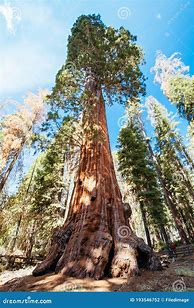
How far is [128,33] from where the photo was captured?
390 inches

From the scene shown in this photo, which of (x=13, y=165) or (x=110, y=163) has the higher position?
(x=13, y=165)

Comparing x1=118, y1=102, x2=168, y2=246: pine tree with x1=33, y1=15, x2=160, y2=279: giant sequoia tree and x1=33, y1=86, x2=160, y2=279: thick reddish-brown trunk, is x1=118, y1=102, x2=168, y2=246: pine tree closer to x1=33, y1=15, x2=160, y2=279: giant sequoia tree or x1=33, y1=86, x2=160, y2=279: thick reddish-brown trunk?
x1=33, y1=15, x2=160, y2=279: giant sequoia tree

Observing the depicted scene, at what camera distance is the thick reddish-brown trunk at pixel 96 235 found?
13.0 feet

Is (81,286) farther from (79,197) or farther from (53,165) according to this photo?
(53,165)

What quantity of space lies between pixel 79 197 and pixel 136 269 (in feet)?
7.67

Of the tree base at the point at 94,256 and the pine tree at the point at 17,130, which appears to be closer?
the tree base at the point at 94,256

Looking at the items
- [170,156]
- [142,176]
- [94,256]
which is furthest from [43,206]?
[170,156]

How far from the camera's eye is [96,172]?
600 cm

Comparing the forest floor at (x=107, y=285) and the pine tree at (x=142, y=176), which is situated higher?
the pine tree at (x=142, y=176)

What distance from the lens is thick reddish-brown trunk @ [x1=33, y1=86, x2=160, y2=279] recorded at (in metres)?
3.96

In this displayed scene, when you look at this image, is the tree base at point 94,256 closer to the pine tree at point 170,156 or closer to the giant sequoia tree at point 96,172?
the giant sequoia tree at point 96,172

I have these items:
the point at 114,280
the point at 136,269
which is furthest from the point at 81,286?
the point at 136,269

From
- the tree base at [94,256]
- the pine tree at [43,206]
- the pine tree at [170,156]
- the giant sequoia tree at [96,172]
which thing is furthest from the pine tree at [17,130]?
the pine tree at [170,156]

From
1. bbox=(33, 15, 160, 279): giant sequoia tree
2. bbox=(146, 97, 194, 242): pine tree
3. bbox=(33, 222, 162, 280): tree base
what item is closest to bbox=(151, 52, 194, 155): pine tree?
bbox=(146, 97, 194, 242): pine tree
